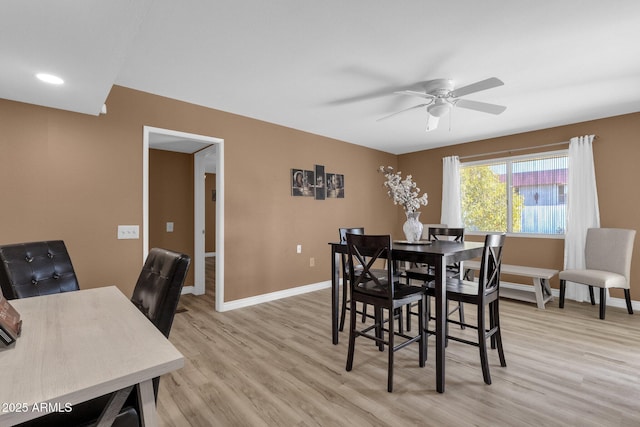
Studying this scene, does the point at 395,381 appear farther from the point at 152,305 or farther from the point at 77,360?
the point at 77,360

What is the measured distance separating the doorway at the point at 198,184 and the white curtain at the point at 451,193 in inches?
152

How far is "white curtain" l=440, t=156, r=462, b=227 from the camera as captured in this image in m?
5.33

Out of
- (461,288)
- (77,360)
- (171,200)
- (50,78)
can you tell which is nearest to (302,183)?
(171,200)

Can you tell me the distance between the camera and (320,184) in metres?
4.89

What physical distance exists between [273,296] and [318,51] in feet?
10.2

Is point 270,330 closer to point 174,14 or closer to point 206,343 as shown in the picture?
point 206,343

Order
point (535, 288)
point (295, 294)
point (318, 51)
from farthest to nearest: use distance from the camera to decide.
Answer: point (295, 294)
point (535, 288)
point (318, 51)

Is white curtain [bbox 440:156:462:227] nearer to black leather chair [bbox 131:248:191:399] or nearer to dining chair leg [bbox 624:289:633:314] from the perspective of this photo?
dining chair leg [bbox 624:289:633:314]

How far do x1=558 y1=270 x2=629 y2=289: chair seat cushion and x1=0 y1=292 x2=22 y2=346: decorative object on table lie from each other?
4754 mm

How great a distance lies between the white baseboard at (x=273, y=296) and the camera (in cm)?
380

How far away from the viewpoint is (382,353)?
8.48 ft

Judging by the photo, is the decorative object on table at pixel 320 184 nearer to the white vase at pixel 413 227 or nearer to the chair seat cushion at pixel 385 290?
the white vase at pixel 413 227

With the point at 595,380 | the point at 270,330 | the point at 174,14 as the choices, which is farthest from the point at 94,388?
the point at 595,380

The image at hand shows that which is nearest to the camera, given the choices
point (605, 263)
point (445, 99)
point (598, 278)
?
point (445, 99)
